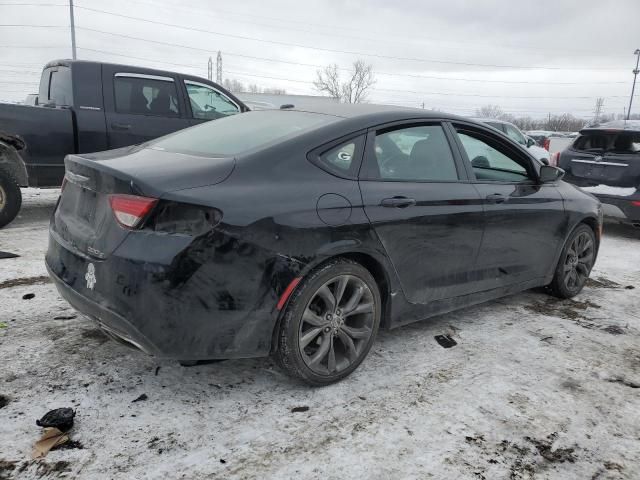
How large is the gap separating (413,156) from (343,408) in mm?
1650

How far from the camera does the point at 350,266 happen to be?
2.84 m

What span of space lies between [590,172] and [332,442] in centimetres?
669

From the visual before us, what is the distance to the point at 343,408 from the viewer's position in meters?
2.73

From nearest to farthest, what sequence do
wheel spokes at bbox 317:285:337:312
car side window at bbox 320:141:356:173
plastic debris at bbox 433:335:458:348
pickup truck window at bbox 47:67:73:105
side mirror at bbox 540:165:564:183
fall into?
1. wheel spokes at bbox 317:285:337:312
2. car side window at bbox 320:141:356:173
3. plastic debris at bbox 433:335:458:348
4. side mirror at bbox 540:165:564:183
5. pickup truck window at bbox 47:67:73:105

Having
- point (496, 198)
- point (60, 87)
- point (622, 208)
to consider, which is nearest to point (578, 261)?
point (496, 198)

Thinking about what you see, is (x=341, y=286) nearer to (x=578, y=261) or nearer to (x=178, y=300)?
(x=178, y=300)

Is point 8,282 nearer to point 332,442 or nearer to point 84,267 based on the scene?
point 84,267

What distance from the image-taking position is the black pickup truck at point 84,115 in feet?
19.2

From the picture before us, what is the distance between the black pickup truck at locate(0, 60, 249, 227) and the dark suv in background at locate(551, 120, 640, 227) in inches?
215

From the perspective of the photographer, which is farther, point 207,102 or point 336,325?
point 207,102

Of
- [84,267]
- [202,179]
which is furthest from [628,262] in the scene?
[84,267]

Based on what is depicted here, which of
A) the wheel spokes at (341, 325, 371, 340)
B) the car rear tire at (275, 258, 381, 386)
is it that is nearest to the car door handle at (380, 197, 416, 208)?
the car rear tire at (275, 258, 381, 386)

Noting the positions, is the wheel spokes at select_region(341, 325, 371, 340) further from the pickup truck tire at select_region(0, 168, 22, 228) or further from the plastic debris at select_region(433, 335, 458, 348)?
the pickup truck tire at select_region(0, 168, 22, 228)

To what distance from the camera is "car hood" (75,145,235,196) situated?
94.3 inches
